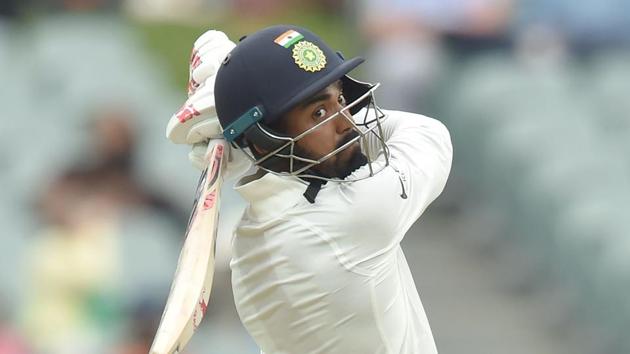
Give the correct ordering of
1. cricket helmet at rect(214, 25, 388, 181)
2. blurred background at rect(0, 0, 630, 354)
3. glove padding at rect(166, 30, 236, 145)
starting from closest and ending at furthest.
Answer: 1. cricket helmet at rect(214, 25, 388, 181)
2. glove padding at rect(166, 30, 236, 145)
3. blurred background at rect(0, 0, 630, 354)

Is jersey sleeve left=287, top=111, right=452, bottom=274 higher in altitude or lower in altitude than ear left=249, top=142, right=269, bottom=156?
lower

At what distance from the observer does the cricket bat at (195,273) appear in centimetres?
252

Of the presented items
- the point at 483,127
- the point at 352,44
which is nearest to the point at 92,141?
the point at 352,44

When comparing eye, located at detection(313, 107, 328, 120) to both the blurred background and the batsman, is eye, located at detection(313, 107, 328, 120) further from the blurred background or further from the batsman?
the blurred background

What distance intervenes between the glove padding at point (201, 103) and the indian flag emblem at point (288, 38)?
0.69ft

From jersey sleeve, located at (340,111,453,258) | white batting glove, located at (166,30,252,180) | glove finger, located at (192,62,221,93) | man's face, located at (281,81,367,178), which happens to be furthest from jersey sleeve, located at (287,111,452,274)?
glove finger, located at (192,62,221,93)

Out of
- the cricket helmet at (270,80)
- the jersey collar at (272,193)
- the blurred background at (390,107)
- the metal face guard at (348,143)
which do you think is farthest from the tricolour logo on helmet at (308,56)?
the blurred background at (390,107)

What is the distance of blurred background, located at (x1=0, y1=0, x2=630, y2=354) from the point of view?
6164 mm

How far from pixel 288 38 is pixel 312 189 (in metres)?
0.31

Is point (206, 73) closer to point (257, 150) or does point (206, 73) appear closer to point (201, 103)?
point (201, 103)

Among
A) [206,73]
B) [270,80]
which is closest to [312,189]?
[270,80]

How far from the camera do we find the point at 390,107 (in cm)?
807

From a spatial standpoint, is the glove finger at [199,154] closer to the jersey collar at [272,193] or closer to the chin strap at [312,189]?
the jersey collar at [272,193]

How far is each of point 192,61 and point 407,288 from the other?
69 cm
